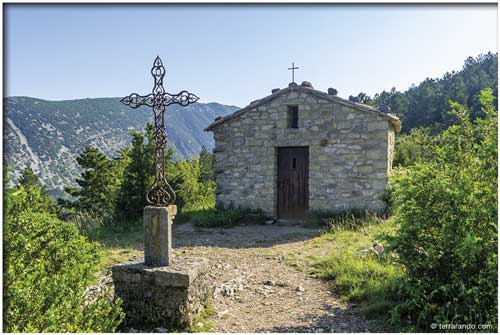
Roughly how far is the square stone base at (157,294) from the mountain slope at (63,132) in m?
33.8

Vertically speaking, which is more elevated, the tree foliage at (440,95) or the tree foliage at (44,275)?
the tree foliage at (440,95)

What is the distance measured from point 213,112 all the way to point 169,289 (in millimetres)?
102370

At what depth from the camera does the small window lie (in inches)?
411

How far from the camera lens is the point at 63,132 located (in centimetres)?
5341

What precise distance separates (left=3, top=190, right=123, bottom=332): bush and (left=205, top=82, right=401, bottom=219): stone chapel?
6896mm

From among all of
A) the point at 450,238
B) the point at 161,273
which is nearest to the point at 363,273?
the point at 450,238

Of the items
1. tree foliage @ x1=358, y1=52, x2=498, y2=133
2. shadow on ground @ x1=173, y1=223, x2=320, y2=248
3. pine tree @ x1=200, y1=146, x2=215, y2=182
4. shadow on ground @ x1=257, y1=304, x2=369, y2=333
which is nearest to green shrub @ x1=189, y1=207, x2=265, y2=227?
shadow on ground @ x1=173, y1=223, x2=320, y2=248

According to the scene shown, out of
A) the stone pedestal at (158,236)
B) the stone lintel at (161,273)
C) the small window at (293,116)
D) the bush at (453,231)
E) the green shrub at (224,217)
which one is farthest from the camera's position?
the small window at (293,116)

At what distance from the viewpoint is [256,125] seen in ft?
34.8

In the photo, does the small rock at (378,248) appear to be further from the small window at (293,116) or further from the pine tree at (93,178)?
the pine tree at (93,178)

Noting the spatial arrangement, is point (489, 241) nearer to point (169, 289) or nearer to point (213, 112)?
point (169, 289)

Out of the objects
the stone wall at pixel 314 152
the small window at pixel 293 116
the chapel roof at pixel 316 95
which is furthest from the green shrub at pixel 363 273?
the small window at pixel 293 116

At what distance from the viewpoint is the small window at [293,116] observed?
1044 centimetres

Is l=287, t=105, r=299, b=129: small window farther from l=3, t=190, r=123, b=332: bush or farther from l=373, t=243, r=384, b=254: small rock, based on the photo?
l=3, t=190, r=123, b=332: bush
